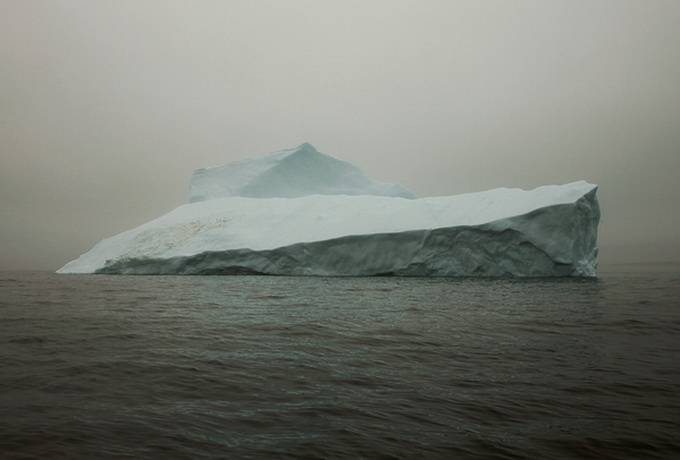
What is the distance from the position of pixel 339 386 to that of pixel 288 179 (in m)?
22.9

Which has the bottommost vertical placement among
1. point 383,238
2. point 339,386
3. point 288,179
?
point 339,386

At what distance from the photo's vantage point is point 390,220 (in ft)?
50.8

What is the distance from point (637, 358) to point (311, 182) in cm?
2289

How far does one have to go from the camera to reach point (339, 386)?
9.55 feet

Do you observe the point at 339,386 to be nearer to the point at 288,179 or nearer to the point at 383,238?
the point at 383,238

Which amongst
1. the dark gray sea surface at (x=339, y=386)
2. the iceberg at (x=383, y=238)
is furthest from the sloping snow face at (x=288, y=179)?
the dark gray sea surface at (x=339, y=386)

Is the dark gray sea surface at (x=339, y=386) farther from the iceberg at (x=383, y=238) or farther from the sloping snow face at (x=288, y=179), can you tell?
the sloping snow face at (x=288, y=179)

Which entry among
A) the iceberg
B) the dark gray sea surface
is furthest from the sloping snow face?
the dark gray sea surface

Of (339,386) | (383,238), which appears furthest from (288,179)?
(339,386)

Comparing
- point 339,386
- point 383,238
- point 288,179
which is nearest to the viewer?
point 339,386

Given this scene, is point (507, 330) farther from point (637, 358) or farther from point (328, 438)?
point (328, 438)

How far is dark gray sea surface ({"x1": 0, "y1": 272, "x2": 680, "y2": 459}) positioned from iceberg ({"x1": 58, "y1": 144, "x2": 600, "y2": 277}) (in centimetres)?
840

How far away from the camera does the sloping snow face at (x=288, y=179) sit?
80.9 feet

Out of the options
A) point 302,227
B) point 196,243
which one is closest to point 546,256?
point 302,227
